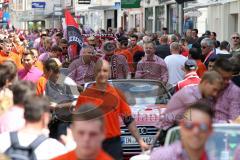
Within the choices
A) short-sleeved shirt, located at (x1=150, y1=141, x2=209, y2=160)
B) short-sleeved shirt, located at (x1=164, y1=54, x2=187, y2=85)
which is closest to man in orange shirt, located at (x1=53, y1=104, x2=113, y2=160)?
short-sleeved shirt, located at (x1=150, y1=141, x2=209, y2=160)

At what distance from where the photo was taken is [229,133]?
6941 mm

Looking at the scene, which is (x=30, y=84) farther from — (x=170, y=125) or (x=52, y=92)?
(x=52, y=92)

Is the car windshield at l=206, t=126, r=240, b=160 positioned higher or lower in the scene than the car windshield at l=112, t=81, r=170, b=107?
higher

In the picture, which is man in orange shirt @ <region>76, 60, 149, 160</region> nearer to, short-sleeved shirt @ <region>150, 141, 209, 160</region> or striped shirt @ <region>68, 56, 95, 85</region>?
short-sleeved shirt @ <region>150, 141, 209, 160</region>

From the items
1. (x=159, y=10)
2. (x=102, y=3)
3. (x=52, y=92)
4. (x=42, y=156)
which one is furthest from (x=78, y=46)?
(x=102, y=3)

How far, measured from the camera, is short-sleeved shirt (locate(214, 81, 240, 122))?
28.9 ft

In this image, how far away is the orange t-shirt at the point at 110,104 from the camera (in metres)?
9.03

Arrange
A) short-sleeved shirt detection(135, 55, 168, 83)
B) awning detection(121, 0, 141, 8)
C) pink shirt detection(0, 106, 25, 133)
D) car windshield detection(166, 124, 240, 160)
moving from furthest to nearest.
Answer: awning detection(121, 0, 141, 8), short-sleeved shirt detection(135, 55, 168, 83), pink shirt detection(0, 106, 25, 133), car windshield detection(166, 124, 240, 160)

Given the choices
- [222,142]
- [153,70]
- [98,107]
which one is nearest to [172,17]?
[153,70]

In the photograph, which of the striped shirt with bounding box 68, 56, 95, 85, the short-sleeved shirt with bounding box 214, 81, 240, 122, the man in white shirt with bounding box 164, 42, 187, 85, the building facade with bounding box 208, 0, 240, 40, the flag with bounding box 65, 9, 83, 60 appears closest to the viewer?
the short-sleeved shirt with bounding box 214, 81, 240, 122

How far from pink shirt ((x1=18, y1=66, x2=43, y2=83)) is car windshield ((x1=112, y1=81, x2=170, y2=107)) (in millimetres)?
1414

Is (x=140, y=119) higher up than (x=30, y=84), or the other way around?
(x=30, y=84)

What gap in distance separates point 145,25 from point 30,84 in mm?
43981

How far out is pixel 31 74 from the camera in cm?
1277
